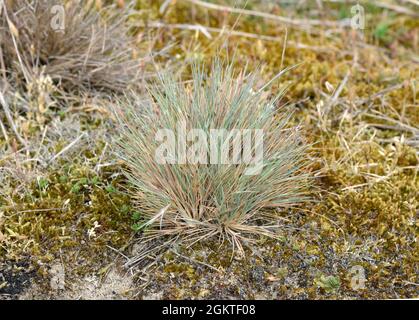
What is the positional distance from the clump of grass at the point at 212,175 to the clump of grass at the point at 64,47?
825 millimetres

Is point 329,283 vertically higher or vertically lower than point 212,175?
lower

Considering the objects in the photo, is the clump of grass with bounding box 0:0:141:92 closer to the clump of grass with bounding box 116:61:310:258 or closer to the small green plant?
the clump of grass with bounding box 116:61:310:258

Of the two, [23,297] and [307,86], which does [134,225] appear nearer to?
[23,297]

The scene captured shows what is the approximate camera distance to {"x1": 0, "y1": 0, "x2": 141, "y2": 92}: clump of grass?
11.1 ft

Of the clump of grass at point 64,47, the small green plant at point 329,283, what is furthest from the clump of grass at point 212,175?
the clump of grass at point 64,47

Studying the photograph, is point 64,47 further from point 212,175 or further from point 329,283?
point 329,283

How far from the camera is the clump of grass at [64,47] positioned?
3.38 metres

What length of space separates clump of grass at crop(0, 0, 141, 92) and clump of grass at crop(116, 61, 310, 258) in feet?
2.71

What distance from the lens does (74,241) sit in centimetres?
268

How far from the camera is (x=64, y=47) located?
11.3 ft

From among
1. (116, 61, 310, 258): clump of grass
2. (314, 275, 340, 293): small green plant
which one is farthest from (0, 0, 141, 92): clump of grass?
(314, 275, 340, 293): small green plant

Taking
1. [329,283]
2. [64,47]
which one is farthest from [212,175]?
[64,47]

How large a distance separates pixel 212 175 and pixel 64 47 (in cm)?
136
